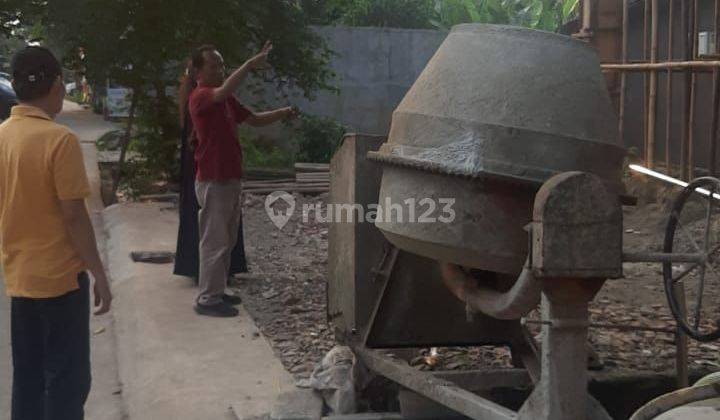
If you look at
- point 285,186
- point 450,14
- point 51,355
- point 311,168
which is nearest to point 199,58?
point 51,355

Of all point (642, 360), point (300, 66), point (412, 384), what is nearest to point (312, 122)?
point (300, 66)

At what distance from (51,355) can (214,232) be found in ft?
8.30

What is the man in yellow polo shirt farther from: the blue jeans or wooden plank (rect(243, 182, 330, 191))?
wooden plank (rect(243, 182, 330, 191))

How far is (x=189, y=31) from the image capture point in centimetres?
1088

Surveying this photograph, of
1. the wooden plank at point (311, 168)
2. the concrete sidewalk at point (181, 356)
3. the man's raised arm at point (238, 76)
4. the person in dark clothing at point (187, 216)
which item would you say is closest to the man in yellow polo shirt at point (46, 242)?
the concrete sidewalk at point (181, 356)

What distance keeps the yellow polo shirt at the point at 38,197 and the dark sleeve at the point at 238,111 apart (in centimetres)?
279

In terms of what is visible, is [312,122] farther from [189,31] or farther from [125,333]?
[125,333]

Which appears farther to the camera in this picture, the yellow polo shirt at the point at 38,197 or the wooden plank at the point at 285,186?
the wooden plank at the point at 285,186

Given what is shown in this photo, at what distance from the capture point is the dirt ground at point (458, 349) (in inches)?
209

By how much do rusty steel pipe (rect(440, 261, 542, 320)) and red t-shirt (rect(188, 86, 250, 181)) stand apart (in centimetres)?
269

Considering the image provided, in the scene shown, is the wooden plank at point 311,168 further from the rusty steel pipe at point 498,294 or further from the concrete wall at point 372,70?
the rusty steel pipe at point 498,294

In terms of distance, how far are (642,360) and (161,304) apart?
3243 millimetres

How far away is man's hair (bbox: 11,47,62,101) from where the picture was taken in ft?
12.0

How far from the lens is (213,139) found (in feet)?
20.3
